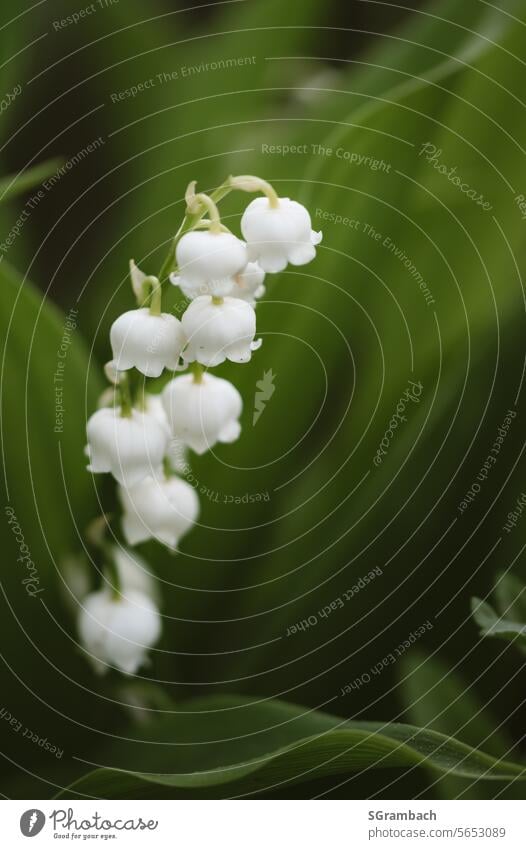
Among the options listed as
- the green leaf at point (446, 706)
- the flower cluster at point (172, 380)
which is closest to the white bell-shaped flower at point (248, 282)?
the flower cluster at point (172, 380)

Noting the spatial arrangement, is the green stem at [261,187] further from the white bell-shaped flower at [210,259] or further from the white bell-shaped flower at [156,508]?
the white bell-shaped flower at [156,508]

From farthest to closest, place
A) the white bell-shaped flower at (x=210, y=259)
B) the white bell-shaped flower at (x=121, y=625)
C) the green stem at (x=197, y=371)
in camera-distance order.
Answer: the white bell-shaped flower at (x=121, y=625) → the green stem at (x=197, y=371) → the white bell-shaped flower at (x=210, y=259)

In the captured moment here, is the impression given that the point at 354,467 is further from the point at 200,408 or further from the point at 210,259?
the point at 210,259

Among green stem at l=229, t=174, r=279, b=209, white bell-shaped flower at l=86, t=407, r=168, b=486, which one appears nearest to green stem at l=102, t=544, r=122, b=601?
white bell-shaped flower at l=86, t=407, r=168, b=486

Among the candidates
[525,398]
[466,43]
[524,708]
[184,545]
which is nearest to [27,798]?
[184,545]

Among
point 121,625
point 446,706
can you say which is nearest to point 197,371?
point 121,625

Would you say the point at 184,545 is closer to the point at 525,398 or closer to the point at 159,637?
the point at 159,637

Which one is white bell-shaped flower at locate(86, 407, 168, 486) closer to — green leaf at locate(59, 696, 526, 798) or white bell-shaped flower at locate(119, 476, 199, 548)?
white bell-shaped flower at locate(119, 476, 199, 548)
